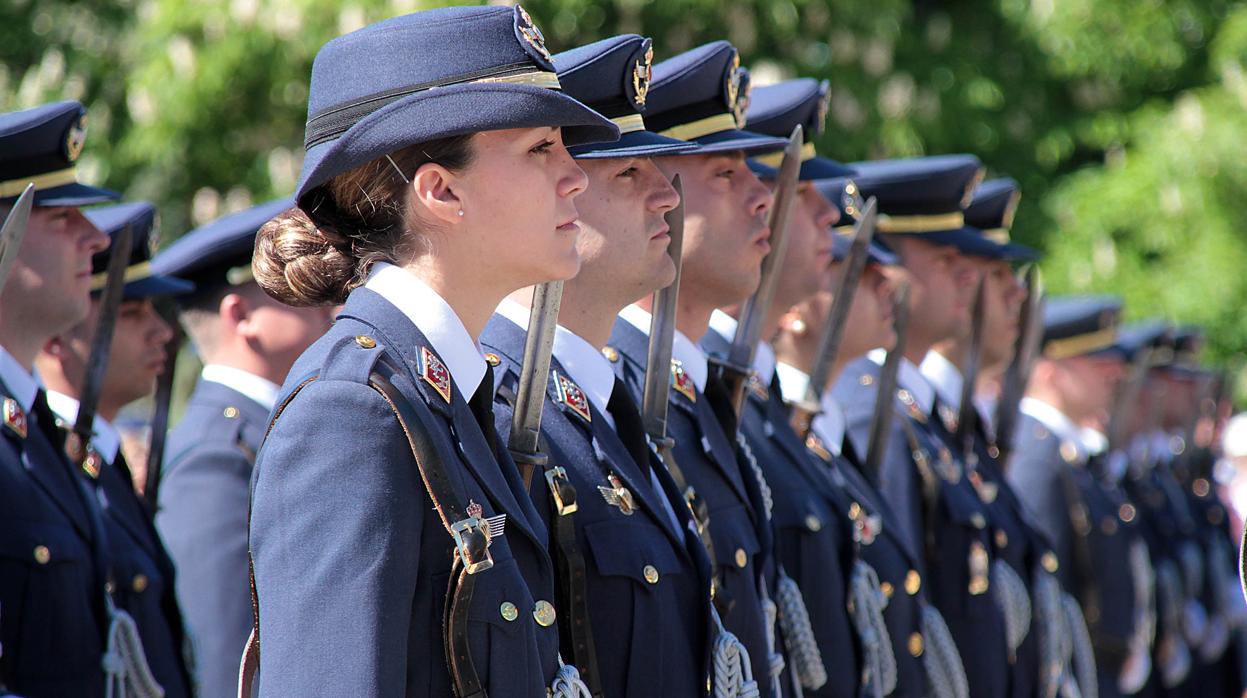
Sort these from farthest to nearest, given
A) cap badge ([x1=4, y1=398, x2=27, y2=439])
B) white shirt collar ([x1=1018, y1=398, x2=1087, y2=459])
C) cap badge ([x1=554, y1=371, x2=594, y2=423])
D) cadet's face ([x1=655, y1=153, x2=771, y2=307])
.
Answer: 1. white shirt collar ([x1=1018, y1=398, x2=1087, y2=459])
2. cadet's face ([x1=655, y1=153, x2=771, y2=307])
3. cap badge ([x1=4, y1=398, x2=27, y2=439])
4. cap badge ([x1=554, y1=371, x2=594, y2=423])

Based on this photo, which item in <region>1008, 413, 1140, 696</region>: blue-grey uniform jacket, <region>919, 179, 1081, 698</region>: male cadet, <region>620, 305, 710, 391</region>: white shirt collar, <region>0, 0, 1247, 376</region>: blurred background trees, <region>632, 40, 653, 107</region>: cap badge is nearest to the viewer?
<region>632, 40, 653, 107</region>: cap badge

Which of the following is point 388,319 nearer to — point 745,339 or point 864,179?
point 745,339

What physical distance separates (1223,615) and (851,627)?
532 cm

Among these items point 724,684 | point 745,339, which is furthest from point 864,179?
point 724,684

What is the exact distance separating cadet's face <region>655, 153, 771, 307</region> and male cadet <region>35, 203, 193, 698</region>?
4.59 feet

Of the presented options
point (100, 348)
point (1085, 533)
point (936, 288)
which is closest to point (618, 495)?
point (100, 348)

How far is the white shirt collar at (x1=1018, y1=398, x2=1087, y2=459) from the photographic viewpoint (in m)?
8.34

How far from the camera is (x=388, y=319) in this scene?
251cm

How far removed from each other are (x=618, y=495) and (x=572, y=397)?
A: 20 cm

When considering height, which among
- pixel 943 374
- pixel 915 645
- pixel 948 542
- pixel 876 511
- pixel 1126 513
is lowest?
pixel 1126 513

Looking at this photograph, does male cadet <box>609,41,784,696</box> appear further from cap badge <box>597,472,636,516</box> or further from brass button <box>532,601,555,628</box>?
brass button <box>532,601,555,628</box>

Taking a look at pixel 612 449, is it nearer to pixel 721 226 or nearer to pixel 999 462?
pixel 721 226

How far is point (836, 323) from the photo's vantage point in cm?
466

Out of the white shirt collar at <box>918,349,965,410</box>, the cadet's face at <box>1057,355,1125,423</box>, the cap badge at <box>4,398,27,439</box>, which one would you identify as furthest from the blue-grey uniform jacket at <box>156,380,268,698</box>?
the cadet's face at <box>1057,355,1125,423</box>
